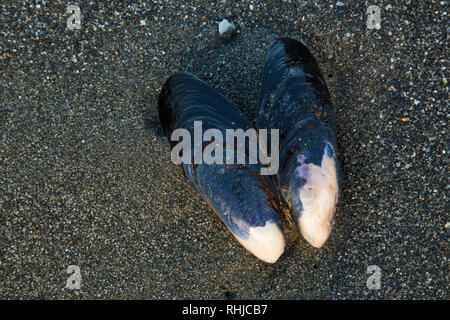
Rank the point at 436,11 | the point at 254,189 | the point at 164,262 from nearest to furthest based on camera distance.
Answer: the point at 254,189, the point at 436,11, the point at 164,262

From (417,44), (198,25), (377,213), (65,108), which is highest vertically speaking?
(198,25)

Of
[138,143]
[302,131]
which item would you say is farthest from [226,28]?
[138,143]

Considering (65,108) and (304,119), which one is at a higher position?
(65,108)

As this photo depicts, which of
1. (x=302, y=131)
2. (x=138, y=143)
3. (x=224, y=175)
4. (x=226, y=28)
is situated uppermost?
(x=226, y=28)

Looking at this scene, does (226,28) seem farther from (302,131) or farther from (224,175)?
(224,175)

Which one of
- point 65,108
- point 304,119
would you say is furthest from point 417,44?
point 65,108

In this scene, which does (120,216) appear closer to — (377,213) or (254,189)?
(254,189)
